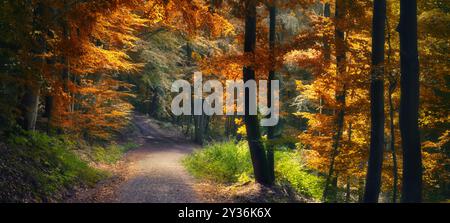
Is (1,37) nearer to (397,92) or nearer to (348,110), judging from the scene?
(348,110)

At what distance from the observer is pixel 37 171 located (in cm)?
1165

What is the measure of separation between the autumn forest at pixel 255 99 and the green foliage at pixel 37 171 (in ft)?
0.16

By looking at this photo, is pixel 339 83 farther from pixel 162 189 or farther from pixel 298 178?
pixel 162 189

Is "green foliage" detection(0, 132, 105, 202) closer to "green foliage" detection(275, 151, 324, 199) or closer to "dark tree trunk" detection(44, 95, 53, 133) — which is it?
"dark tree trunk" detection(44, 95, 53, 133)

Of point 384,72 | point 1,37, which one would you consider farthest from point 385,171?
point 1,37

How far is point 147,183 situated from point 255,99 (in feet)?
15.8

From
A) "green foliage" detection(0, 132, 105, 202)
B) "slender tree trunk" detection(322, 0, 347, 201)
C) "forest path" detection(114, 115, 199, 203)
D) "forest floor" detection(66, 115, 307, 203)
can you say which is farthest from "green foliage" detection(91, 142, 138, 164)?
"slender tree trunk" detection(322, 0, 347, 201)

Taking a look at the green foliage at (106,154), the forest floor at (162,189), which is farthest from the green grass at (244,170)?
the green foliage at (106,154)

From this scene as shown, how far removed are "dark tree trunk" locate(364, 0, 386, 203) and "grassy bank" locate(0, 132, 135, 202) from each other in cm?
868

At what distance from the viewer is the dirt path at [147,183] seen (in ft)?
41.1

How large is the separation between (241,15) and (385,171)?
885 centimetres

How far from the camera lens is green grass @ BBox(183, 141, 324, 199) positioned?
56.9 ft

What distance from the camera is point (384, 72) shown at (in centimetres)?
1251
